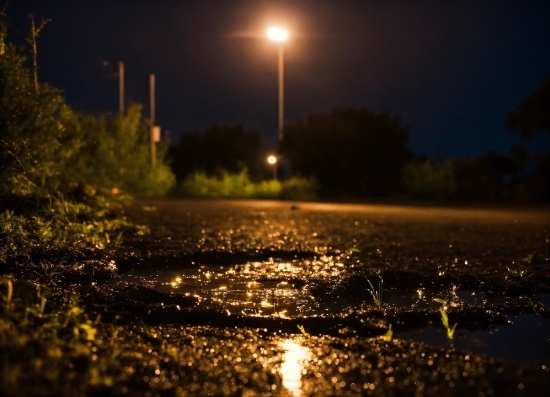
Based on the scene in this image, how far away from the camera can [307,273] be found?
10031 millimetres

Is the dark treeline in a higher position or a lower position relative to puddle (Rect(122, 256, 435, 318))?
higher

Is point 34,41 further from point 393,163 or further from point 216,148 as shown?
point 216,148

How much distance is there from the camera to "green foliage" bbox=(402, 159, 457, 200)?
35094 millimetres

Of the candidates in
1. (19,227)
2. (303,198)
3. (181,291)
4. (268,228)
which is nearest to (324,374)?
(181,291)

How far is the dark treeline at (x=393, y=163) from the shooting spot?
34.8 m

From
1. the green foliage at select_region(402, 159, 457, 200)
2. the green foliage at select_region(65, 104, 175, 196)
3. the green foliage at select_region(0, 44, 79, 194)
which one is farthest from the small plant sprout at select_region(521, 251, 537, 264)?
the green foliage at select_region(402, 159, 457, 200)

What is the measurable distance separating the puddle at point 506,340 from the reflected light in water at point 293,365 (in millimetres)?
924

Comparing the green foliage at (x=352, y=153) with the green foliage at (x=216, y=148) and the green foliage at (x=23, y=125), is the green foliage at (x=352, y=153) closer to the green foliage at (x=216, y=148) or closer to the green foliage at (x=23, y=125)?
the green foliage at (x=216, y=148)

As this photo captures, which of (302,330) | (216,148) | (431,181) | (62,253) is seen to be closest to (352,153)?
(431,181)

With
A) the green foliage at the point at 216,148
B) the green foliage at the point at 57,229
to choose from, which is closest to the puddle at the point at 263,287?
the green foliage at the point at 57,229

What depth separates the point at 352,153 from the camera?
4028 centimetres

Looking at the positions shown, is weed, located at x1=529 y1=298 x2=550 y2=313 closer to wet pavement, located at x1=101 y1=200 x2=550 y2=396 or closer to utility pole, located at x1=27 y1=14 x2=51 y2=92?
wet pavement, located at x1=101 y1=200 x2=550 y2=396

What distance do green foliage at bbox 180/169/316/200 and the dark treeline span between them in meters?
1.35

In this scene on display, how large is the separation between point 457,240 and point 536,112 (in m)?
22.1
